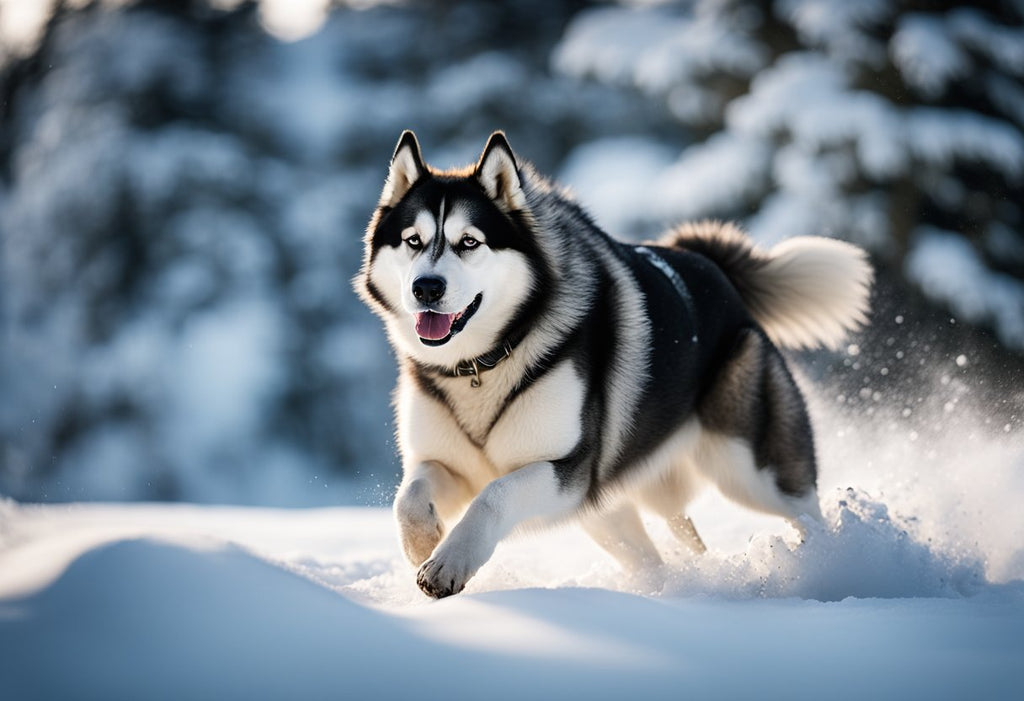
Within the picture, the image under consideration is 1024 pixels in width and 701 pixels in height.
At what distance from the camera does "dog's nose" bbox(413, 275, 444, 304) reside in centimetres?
247

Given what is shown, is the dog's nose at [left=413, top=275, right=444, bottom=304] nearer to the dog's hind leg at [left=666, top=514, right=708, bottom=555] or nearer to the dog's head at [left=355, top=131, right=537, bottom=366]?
the dog's head at [left=355, top=131, right=537, bottom=366]

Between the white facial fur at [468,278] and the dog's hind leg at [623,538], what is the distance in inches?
36.7

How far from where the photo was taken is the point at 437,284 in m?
2.48

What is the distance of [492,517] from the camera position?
2.32 m

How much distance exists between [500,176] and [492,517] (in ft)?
3.42

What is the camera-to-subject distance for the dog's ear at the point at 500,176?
2717mm

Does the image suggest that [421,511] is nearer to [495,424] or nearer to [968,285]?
[495,424]

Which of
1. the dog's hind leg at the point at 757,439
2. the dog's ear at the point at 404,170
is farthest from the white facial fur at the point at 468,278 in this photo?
the dog's hind leg at the point at 757,439

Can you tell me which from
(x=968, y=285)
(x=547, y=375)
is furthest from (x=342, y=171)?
(x=547, y=375)

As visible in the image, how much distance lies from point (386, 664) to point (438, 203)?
1450 millimetres

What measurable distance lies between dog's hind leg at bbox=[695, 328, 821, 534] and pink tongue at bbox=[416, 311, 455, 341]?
1091 mm

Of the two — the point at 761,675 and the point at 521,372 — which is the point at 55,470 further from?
the point at 761,675

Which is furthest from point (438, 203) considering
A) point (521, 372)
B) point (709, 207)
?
point (709, 207)

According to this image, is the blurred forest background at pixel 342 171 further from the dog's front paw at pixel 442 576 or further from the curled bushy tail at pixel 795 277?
the dog's front paw at pixel 442 576
